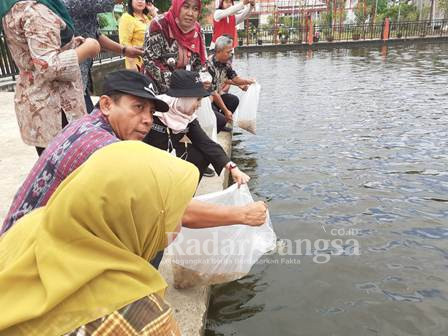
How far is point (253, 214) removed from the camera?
6.27 ft

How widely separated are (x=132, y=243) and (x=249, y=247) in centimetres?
143

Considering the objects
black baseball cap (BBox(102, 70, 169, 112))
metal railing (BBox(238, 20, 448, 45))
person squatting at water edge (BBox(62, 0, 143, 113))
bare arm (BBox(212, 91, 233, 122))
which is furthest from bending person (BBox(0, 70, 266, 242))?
metal railing (BBox(238, 20, 448, 45))

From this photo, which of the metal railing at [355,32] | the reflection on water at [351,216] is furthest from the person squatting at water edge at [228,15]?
the metal railing at [355,32]

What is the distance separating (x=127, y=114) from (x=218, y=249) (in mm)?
994

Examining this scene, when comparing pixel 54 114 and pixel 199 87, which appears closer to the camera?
pixel 54 114

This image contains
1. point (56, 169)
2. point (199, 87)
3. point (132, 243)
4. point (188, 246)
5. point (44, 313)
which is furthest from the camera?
point (199, 87)

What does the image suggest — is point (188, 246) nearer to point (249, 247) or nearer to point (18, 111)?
point (249, 247)

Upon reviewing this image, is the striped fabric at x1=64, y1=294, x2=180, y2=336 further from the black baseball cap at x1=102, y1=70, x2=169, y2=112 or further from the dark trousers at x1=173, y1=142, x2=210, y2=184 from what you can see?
the dark trousers at x1=173, y1=142, x2=210, y2=184

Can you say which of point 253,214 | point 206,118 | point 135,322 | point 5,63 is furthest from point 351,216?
point 5,63

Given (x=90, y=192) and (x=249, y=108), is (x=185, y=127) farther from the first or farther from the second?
(x=249, y=108)

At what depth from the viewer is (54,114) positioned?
2400 millimetres

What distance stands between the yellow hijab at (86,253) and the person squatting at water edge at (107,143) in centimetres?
49

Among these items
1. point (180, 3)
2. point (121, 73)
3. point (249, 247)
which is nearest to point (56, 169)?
point (121, 73)

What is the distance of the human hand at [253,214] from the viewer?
6.22 feet
